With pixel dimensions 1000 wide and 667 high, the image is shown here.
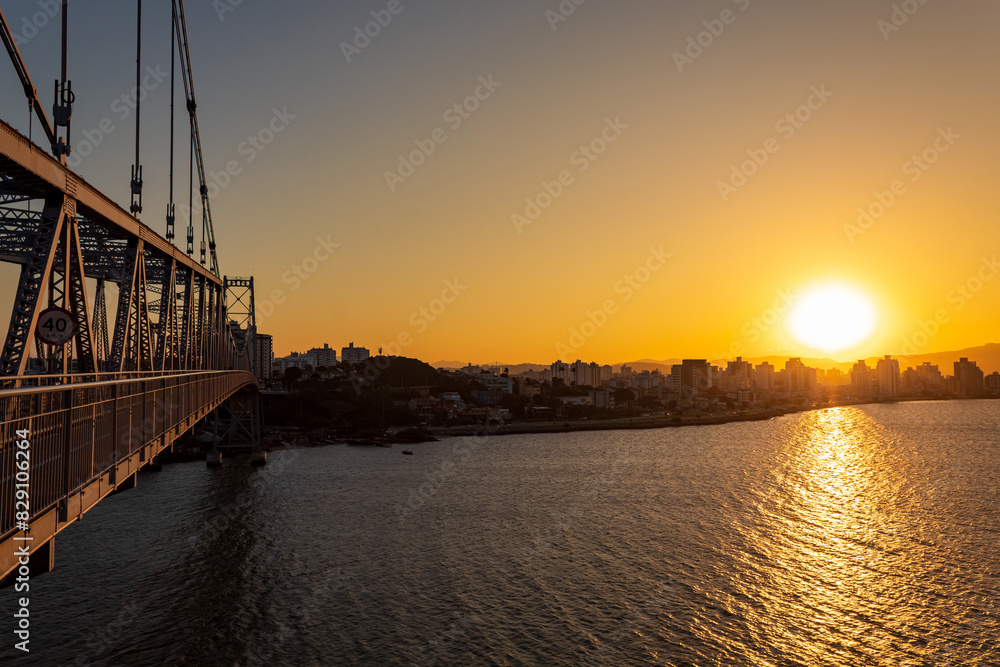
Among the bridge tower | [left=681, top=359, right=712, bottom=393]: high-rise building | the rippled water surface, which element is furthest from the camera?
[left=681, top=359, right=712, bottom=393]: high-rise building

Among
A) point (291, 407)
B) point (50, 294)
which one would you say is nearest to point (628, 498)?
point (50, 294)

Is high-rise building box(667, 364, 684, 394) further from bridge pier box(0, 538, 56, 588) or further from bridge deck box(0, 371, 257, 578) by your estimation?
bridge pier box(0, 538, 56, 588)

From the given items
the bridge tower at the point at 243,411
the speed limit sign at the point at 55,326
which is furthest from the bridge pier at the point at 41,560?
the bridge tower at the point at 243,411

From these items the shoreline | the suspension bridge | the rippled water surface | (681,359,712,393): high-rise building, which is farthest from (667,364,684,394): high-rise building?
the suspension bridge

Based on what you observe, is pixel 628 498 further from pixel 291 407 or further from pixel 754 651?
pixel 291 407

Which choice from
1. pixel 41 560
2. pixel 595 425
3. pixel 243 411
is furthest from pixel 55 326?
pixel 595 425

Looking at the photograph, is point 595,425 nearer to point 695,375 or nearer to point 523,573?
point 523,573

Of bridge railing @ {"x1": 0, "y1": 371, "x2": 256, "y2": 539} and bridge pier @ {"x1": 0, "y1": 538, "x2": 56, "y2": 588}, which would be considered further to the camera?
bridge pier @ {"x1": 0, "y1": 538, "x2": 56, "y2": 588}
